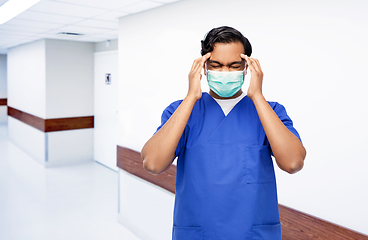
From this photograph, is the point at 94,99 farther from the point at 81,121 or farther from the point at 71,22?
the point at 71,22

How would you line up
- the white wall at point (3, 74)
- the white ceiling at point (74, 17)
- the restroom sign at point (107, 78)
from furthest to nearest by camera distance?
the white wall at point (3, 74)
the restroom sign at point (107, 78)
the white ceiling at point (74, 17)

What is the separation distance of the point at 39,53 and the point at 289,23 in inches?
216

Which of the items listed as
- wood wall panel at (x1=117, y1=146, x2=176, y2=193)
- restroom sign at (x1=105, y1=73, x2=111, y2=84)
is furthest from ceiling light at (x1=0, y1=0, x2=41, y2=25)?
restroom sign at (x1=105, y1=73, x2=111, y2=84)

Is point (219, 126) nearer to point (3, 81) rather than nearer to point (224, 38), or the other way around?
point (224, 38)

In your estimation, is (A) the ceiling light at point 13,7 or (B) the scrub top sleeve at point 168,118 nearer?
(B) the scrub top sleeve at point 168,118

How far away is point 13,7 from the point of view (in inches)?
143

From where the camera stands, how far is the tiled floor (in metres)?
3.64

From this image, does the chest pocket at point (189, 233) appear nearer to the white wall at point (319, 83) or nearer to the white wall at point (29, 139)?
the white wall at point (319, 83)

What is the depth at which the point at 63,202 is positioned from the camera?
455cm

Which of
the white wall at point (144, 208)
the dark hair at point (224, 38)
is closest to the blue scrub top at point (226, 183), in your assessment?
the dark hair at point (224, 38)

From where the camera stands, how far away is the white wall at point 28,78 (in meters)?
6.17

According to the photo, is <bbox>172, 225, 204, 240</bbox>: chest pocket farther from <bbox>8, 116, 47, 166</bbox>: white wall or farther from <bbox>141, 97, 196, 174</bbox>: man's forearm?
<bbox>8, 116, 47, 166</bbox>: white wall

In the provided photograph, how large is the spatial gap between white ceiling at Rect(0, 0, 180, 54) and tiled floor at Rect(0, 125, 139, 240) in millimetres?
2500

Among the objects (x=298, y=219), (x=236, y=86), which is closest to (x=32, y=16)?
(x=236, y=86)
